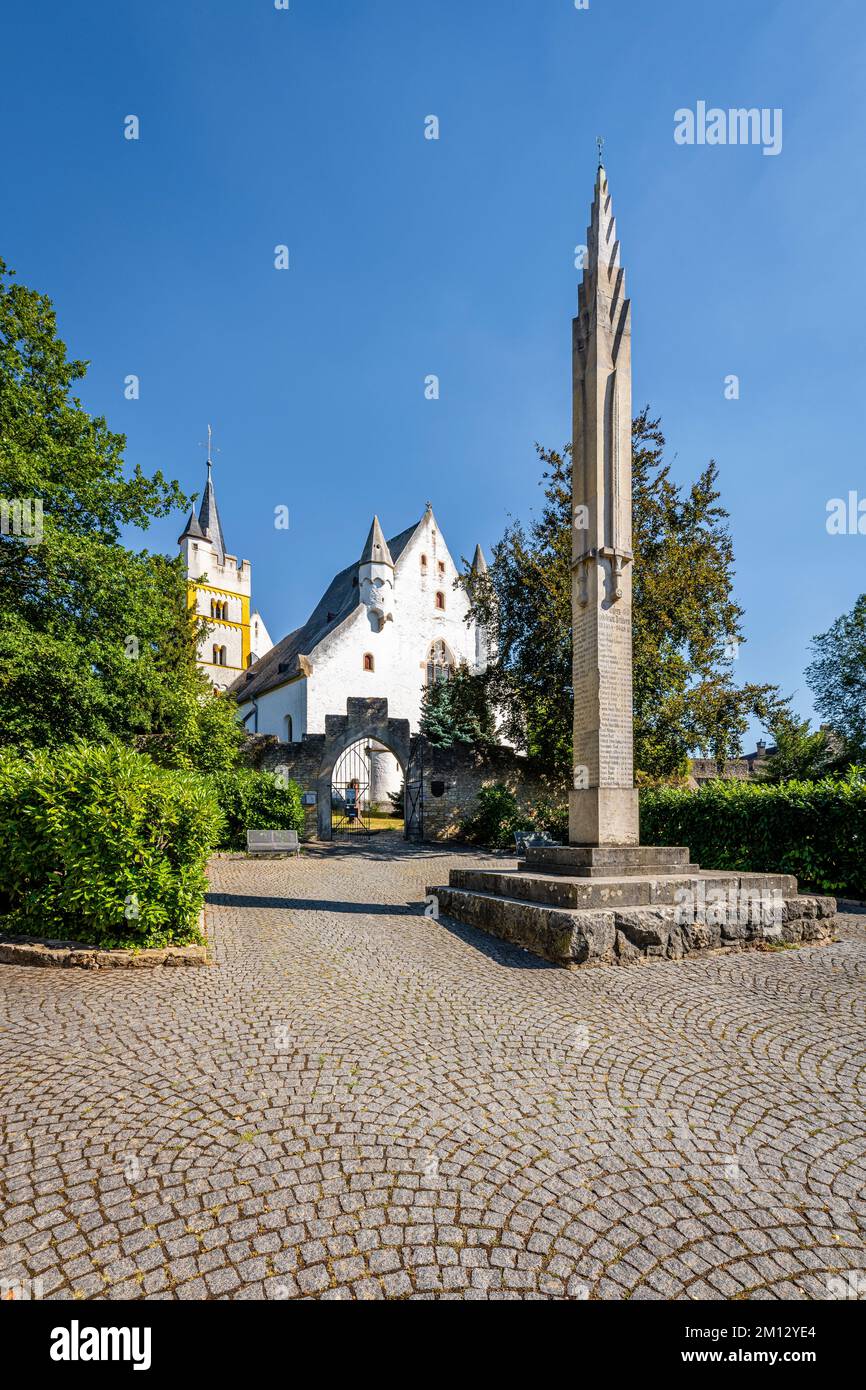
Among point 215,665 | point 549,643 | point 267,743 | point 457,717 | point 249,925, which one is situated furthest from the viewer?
point 215,665

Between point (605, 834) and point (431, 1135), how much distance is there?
5.60 meters

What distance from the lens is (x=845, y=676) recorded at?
1072 inches

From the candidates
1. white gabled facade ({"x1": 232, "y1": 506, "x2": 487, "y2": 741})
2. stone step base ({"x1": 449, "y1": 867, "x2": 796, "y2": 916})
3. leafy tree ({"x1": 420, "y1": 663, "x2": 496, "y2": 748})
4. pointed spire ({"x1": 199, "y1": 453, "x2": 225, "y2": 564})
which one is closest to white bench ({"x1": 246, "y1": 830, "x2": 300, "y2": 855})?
leafy tree ({"x1": 420, "y1": 663, "x2": 496, "y2": 748})

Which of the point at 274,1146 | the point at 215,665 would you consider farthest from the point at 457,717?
the point at 215,665

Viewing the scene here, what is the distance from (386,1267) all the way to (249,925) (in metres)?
6.18

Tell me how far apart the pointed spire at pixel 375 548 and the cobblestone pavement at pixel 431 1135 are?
31.7 meters

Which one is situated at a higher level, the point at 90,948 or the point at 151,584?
the point at 151,584

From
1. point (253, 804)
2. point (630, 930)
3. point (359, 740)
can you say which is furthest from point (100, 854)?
point (359, 740)

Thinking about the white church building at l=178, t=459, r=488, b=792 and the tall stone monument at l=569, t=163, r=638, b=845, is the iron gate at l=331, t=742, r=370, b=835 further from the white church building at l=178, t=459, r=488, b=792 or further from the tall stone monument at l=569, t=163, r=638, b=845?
the tall stone monument at l=569, t=163, r=638, b=845

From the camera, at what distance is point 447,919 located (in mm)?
8391

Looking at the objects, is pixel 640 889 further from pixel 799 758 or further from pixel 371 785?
pixel 371 785

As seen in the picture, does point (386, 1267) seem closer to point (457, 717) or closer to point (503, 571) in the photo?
point (503, 571)

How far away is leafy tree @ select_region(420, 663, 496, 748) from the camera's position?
65.9ft
